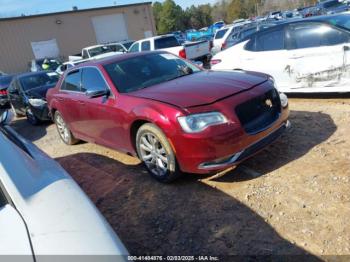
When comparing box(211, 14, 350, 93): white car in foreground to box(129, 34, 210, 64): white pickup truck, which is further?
box(129, 34, 210, 64): white pickup truck

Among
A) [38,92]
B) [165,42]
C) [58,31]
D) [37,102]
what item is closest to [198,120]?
[37,102]

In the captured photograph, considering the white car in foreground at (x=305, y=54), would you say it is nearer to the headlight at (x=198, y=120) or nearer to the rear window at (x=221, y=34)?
the headlight at (x=198, y=120)

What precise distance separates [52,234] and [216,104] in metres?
2.50

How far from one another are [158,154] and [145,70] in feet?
4.72

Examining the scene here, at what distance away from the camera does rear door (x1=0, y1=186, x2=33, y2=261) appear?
1574 mm

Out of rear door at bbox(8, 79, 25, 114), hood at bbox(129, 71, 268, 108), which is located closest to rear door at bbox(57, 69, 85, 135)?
hood at bbox(129, 71, 268, 108)

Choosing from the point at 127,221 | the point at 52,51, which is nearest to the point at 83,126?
the point at 127,221

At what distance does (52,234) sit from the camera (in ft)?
5.60

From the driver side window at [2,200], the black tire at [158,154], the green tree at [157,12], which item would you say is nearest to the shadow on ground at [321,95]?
the black tire at [158,154]

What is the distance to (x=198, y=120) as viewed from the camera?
380cm

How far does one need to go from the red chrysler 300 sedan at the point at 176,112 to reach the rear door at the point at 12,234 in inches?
88.4

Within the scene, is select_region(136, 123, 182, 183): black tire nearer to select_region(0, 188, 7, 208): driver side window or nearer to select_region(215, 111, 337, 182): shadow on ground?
select_region(215, 111, 337, 182): shadow on ground

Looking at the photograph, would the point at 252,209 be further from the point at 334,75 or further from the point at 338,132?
the point at 334,75

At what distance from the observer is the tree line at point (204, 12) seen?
62562mm
